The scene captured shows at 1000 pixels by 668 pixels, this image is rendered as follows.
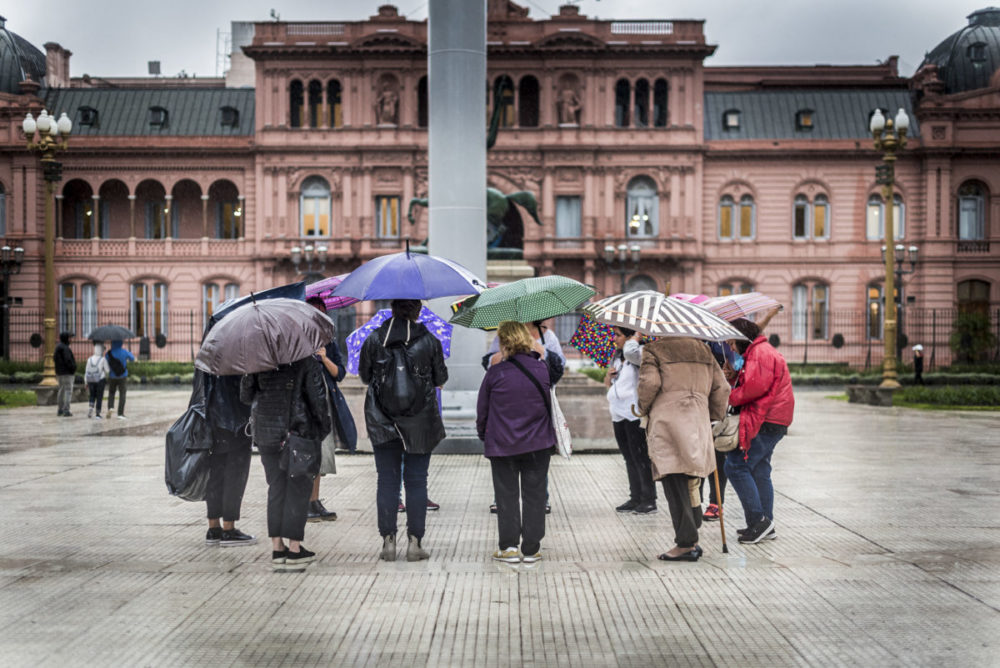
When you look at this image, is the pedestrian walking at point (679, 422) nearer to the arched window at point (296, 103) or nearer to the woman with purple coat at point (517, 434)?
the woman with purple coat at point (517, 434)

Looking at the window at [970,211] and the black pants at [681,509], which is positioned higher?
the window at [970,211]

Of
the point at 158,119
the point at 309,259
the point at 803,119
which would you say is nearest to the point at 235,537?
the point at 309,259

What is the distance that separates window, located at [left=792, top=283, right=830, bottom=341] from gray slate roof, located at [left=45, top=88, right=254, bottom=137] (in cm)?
2745

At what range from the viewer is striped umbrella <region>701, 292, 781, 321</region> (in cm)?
946

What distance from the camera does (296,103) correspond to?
52750 mm

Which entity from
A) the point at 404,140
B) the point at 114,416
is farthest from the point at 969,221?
the point at 114,416

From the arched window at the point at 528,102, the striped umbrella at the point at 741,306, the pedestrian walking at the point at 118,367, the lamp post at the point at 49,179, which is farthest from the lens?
the arched window at the point at 528,102

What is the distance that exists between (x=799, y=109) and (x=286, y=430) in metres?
49.5

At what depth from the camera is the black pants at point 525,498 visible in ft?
26.7

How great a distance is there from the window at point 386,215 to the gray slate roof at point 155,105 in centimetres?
764

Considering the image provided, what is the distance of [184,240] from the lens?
52.9m

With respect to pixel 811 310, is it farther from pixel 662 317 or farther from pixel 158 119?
pixel 662 317

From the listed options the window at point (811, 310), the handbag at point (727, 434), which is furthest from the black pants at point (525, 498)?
the window at point (811, 310)

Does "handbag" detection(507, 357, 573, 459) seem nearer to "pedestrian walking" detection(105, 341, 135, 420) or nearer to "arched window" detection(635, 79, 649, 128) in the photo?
"pedestrian walking" detection(105, 341, 135, 420)
